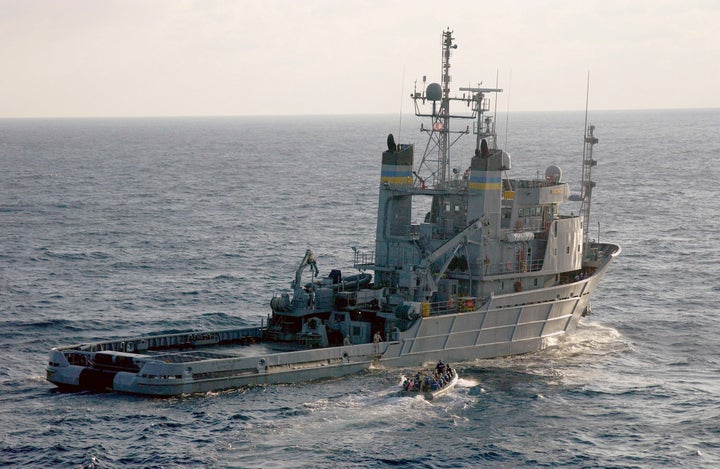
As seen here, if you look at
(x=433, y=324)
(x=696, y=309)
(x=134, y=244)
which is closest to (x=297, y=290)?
(x=433, y=324)

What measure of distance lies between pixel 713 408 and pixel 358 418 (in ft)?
44.9

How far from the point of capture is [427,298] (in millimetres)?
47844

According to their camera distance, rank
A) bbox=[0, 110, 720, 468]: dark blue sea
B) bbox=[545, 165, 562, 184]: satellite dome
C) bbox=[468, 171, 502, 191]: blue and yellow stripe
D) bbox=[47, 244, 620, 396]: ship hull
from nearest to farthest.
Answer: bbox=[0, 110, 720, 468]: dark blue sea → bbox=[47, 244, 620, 396]: ship hull → bbox=[468, 171, 502, 191]: blue and yellow stripe → bbox=[545, 165, 562, 184]: satellite dome

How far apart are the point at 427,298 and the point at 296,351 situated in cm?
753

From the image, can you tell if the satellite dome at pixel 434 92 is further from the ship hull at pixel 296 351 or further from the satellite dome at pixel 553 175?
the ship hull at pixel 296 351

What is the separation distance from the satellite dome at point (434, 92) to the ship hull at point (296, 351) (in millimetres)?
10036

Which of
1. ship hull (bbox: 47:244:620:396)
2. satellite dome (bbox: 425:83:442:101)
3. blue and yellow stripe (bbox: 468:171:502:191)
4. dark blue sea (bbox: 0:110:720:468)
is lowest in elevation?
dark blue sea (bbox: 0:110:720:468)

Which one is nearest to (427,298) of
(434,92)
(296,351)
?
(296,351)

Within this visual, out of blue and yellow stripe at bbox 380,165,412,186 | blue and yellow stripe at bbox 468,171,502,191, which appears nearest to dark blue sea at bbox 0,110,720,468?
blue and yellow stripe at bbox 468,171,502,191

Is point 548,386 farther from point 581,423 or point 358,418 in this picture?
point 358,418

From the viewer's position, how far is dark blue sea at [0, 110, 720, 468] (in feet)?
116

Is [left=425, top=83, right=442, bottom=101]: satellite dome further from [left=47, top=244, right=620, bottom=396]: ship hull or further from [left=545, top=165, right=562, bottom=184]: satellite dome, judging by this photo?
[left=47, top=244, right=620, bottom=396]: ship hull

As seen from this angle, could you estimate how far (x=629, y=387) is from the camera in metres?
44.1

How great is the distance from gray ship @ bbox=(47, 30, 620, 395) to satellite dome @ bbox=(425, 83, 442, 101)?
53mm
